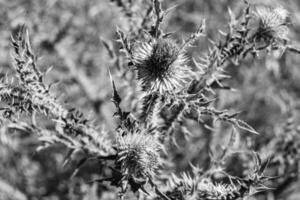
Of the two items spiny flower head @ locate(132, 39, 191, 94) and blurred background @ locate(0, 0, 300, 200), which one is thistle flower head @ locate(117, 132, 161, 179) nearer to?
spiny flower head @ locate(132, 39, 191, 94)

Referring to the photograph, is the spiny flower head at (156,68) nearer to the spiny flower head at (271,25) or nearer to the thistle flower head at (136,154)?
the thistle flower head at (136,154)

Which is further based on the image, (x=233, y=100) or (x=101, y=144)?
(x=233, y=100)

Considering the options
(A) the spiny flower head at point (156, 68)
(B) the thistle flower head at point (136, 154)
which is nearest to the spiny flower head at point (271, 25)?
(A) the spiny flower head at point (156, 68)

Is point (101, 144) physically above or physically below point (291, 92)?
below

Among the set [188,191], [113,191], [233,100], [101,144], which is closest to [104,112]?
[113,191]

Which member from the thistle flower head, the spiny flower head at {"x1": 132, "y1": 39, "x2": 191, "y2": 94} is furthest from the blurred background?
the thistle flower head

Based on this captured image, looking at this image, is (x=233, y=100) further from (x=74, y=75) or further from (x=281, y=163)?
(x=74, y=75)

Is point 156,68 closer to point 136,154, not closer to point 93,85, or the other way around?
point 136,154
